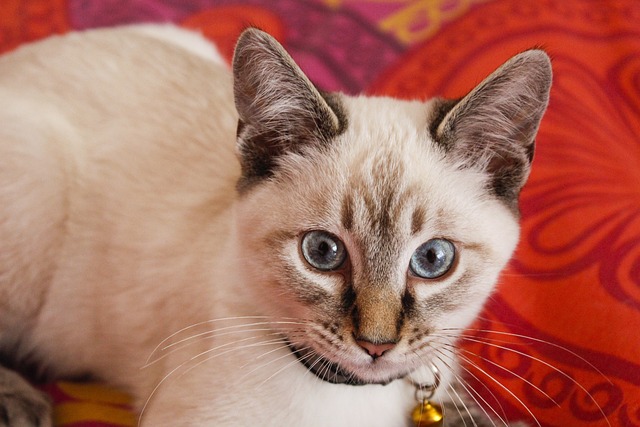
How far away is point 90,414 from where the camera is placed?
1.49 metres

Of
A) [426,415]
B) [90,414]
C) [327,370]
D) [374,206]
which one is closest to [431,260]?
[374,206]

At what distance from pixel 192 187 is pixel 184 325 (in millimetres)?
340

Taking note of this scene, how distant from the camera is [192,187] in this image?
1.60m

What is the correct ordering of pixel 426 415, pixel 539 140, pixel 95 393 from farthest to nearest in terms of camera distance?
pixel 539 140
pixel 95 393
pixel 426 415

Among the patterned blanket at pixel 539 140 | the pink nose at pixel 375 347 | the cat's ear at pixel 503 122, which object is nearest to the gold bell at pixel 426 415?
the patterned blanket at pixel 539 140

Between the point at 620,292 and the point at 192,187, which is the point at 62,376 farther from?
the point at 620,292

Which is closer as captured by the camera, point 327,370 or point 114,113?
point 327,370

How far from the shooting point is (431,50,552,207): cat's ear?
1.16m

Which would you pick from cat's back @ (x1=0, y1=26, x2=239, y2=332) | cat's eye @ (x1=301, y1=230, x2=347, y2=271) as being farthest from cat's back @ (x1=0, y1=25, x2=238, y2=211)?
cat's eye @ (x1=301, y1=230, x2=347, y2=271)

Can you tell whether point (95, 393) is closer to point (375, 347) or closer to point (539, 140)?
point (375, 347)

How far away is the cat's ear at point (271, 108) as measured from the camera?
1175mm

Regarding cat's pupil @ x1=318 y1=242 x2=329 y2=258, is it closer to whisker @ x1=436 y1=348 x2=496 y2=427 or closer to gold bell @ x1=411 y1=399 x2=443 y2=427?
whisker @ x1=436 y1=348 x2=496 y2=427

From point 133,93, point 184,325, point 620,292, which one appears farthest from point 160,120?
point 620,292

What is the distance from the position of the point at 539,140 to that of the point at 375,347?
1120 mm
